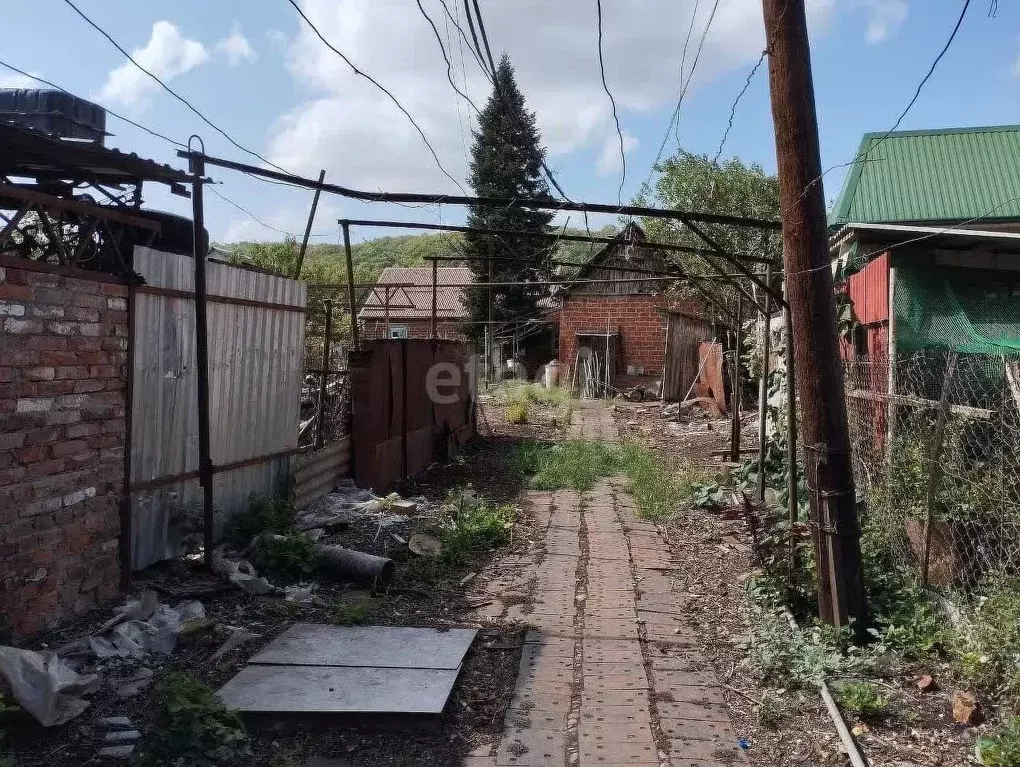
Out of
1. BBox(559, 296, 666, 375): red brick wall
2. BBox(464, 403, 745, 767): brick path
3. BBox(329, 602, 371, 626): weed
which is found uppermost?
BBox(559, 296, 666, 375): red brick wall

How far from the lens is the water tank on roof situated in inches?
215

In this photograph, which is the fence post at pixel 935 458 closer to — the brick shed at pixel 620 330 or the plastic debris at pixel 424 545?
the plastic debris at pixel 424 545

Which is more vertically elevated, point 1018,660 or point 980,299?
point 980,299

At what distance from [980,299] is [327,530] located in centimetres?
621

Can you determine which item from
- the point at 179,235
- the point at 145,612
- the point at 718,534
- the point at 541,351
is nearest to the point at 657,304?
the point at 541,351

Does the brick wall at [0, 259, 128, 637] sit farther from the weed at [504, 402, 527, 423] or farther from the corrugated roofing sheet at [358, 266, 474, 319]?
the corrugated roofing sheet at [358, 266, 474, 319]

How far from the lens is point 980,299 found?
7125mm

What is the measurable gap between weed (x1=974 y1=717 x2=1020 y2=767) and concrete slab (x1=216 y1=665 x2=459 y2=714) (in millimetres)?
2463

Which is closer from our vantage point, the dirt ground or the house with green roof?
the dirt ground

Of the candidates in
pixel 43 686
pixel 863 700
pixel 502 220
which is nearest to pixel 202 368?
pixel 43 686

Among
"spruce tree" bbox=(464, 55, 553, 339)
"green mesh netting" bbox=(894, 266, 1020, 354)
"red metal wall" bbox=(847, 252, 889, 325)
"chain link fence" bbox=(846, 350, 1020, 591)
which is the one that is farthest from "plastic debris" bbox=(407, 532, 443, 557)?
"spruce tree" bbox=(464, 55, 553, 339)

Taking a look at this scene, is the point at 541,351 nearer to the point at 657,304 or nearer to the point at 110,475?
the point at 657,304

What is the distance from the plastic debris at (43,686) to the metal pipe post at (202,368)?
2.00 metres

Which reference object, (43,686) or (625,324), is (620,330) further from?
(43,686)
